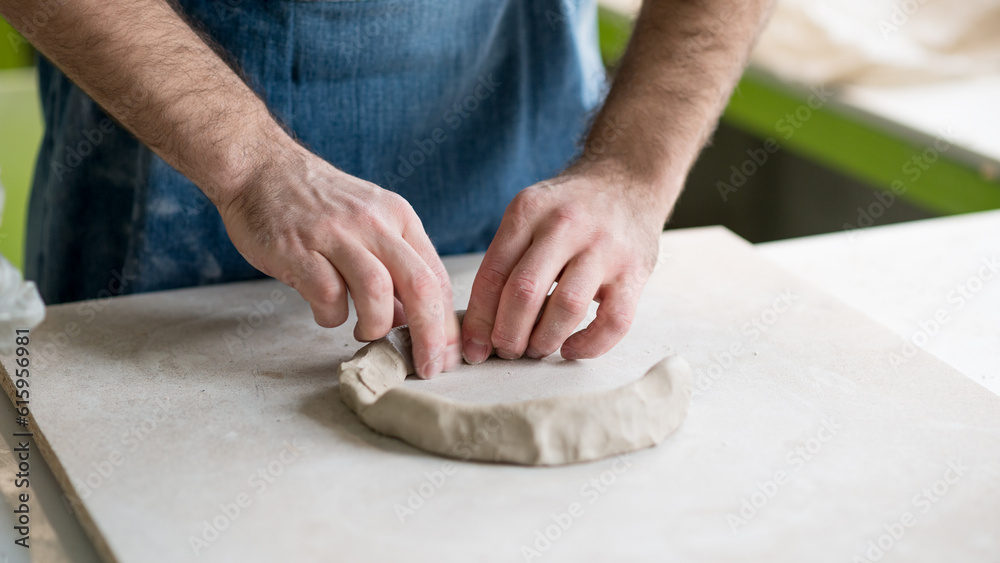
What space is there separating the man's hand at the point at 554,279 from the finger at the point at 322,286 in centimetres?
16

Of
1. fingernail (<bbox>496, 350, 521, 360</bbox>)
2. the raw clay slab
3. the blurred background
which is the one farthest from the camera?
the blurred background

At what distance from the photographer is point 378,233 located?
942 millimetres

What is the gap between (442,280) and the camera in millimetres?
999

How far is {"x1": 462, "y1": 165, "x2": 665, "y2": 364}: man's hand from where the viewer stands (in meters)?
1.00

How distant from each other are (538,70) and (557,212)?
19.1 inches

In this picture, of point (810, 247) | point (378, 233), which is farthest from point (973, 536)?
point (810, 247)

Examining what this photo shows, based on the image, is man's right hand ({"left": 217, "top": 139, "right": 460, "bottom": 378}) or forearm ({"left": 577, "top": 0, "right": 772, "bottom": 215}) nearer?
man's right hand ({"left": 217, "top": 139, "right": 460, "bottom": 378})

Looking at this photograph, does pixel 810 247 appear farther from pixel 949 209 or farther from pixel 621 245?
pixel 949 209

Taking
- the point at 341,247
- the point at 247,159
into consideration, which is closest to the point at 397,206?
the point at 341,247

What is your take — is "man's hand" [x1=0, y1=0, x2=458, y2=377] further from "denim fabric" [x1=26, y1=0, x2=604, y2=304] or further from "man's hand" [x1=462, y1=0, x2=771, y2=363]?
"denim fabric" [x1=26, y1=0, x2=604, y2=304]

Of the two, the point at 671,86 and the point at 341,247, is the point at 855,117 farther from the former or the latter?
the point at 341,247

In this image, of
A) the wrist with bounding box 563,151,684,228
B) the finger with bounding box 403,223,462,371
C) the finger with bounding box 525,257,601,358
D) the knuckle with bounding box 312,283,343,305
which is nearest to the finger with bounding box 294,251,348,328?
the knuckle with bounding box 312,283,343,305

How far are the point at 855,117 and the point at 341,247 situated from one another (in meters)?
1.85

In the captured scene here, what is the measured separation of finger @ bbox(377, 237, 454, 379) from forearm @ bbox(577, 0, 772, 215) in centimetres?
36
